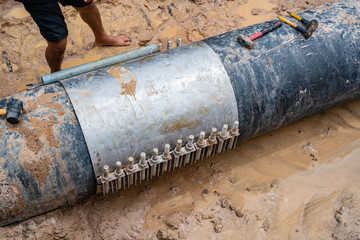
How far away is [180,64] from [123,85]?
420mm

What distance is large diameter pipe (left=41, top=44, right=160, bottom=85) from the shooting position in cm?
243

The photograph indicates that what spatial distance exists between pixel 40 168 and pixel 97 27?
5.59 ft

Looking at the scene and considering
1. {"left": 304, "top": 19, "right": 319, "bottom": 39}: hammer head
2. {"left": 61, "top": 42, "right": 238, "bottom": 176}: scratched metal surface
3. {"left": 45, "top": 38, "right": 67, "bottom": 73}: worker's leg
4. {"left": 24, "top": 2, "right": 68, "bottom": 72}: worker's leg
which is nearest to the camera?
{"left": 61, "top": 42, "right": 238, "bottom": 176}: scratched metal surface

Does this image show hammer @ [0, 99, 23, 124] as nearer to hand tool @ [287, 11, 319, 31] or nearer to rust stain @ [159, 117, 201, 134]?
rust stain @ [159, 117, 201, 134]

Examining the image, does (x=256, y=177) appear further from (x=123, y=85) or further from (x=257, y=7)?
(x=257, y=7)

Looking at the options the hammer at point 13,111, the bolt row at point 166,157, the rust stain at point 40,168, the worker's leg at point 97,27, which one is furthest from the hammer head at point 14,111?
the worker's leg at point 97,27

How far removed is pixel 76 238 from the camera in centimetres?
242

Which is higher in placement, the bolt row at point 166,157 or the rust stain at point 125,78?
the rust stain at point 125,78

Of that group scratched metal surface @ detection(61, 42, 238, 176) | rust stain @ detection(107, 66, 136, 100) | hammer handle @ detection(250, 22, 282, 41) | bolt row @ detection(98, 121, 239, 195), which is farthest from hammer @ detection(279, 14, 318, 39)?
rust stain @ detection(107, 66, 136, 100)

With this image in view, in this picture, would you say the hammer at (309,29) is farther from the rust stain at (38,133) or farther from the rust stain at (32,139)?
the rust stain at (32,139)

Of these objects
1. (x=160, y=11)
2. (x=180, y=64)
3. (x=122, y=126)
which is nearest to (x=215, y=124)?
(x=180, y=64)

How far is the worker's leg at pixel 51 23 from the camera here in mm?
2604

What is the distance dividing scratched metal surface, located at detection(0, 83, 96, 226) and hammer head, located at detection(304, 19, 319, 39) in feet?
5.71

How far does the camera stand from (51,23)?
8.84 feet
